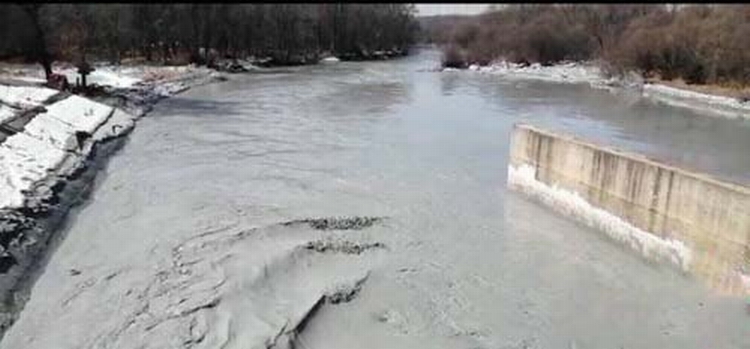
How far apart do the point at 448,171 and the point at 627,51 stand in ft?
129

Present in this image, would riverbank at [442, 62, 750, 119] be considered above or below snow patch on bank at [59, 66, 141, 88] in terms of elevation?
below

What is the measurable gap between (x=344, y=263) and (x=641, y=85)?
42.6 meters

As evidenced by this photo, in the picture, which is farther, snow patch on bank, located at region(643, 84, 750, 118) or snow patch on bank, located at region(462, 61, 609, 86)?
snow patch on bank, located at region(462, 61, 609, 86)

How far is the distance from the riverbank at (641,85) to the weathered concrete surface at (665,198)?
22724mm

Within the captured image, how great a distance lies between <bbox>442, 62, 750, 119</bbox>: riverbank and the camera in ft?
122

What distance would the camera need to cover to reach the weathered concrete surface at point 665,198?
10484 millimetres

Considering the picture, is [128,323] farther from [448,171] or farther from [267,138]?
[267,138]

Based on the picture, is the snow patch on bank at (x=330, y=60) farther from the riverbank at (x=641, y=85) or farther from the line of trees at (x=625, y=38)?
the riverbank at (x=641, y=85)

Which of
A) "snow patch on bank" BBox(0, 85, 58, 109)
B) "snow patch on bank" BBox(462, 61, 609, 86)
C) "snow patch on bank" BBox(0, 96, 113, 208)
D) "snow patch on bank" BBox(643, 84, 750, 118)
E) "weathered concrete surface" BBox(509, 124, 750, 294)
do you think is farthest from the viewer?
"snow patch on bank" BBox(462, 61, 609, 86)

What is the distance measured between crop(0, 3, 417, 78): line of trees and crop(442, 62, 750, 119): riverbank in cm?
2208

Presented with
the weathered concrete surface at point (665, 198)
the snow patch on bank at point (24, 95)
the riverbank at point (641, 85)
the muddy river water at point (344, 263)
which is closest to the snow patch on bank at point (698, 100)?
the riverbank at point (641, 85)

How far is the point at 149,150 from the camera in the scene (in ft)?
70.8

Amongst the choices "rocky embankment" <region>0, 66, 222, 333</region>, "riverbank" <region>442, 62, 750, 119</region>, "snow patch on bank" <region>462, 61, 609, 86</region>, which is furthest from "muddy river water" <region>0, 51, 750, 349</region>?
"snow patch on bank" <region>462, 61, 609, 86</region>

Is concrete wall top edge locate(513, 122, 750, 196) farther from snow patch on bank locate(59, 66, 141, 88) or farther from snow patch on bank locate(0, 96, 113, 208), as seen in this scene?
snow patch on bank locate(59, 66, 141, 88)
